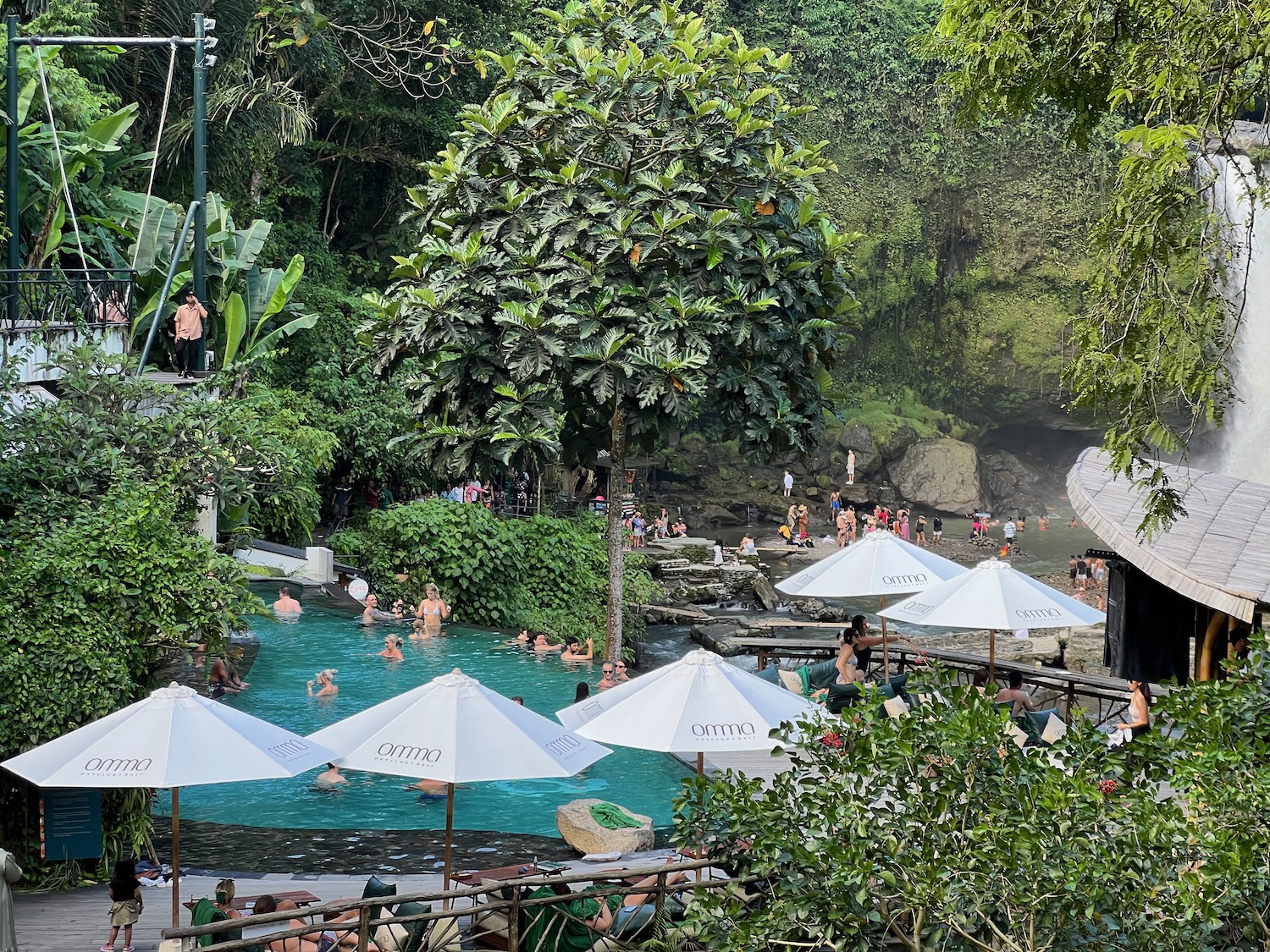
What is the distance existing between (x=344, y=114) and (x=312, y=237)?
3115 mm

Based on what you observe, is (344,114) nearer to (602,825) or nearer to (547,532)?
(547,532)

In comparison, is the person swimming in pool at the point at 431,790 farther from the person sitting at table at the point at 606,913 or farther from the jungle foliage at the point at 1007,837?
the jungle foliage at the point at 1007,837

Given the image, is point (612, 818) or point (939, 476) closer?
point (612, 818)

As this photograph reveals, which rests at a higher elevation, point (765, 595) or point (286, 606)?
point (286, 606)

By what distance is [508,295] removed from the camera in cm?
1673

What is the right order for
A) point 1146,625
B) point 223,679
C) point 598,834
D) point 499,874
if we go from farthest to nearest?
point 223,679
point 1146,625
point 598,834
point 499,874

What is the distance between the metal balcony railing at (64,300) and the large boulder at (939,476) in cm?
3276

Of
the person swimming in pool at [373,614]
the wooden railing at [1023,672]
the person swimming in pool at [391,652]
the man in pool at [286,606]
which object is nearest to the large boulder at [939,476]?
the person swimming in pool at [373,614]

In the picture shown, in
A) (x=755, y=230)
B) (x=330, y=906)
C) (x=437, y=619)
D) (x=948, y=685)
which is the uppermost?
(x=755, y=230)

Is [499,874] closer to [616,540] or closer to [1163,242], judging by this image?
[1163,242]

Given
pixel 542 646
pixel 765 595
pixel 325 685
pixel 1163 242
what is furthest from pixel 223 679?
pixel 765 595

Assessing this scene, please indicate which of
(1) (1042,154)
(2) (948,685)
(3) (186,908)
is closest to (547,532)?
(3) (186,908)

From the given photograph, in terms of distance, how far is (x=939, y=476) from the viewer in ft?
151

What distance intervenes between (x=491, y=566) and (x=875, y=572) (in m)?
10.5
